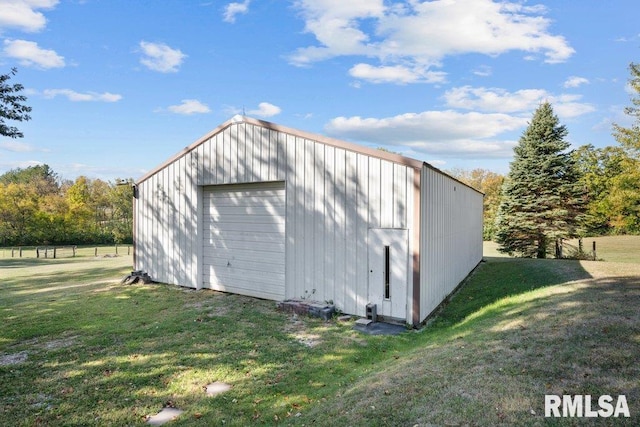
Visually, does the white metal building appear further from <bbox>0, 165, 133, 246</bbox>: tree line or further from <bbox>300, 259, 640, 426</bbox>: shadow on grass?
<bbox>0, 165, 133, 246</bbox>: tree line

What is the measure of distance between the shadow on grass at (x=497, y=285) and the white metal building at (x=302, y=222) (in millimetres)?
482

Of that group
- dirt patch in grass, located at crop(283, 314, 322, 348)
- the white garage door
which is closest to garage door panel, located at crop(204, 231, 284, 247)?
the white garage door

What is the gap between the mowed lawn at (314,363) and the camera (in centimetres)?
336

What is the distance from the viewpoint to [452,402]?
323cm

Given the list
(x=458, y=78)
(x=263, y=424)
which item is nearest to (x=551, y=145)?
(x=458, y=78)

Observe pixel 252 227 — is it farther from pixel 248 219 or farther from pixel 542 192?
pixel 542 192

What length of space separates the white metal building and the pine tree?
11153mm

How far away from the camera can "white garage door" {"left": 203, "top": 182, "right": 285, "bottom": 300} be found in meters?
9.14

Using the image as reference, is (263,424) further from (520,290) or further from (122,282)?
(122,282)

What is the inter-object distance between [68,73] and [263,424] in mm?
17534

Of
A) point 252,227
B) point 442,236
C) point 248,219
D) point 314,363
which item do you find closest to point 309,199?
point 252,227

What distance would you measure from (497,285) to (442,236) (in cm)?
339

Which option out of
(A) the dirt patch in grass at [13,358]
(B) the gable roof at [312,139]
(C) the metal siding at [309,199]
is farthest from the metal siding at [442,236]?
(A) the dirt patch in grass at [13,358]

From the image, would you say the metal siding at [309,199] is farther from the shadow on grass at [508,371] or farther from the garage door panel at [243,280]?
the shadow on grass at [508,371]
